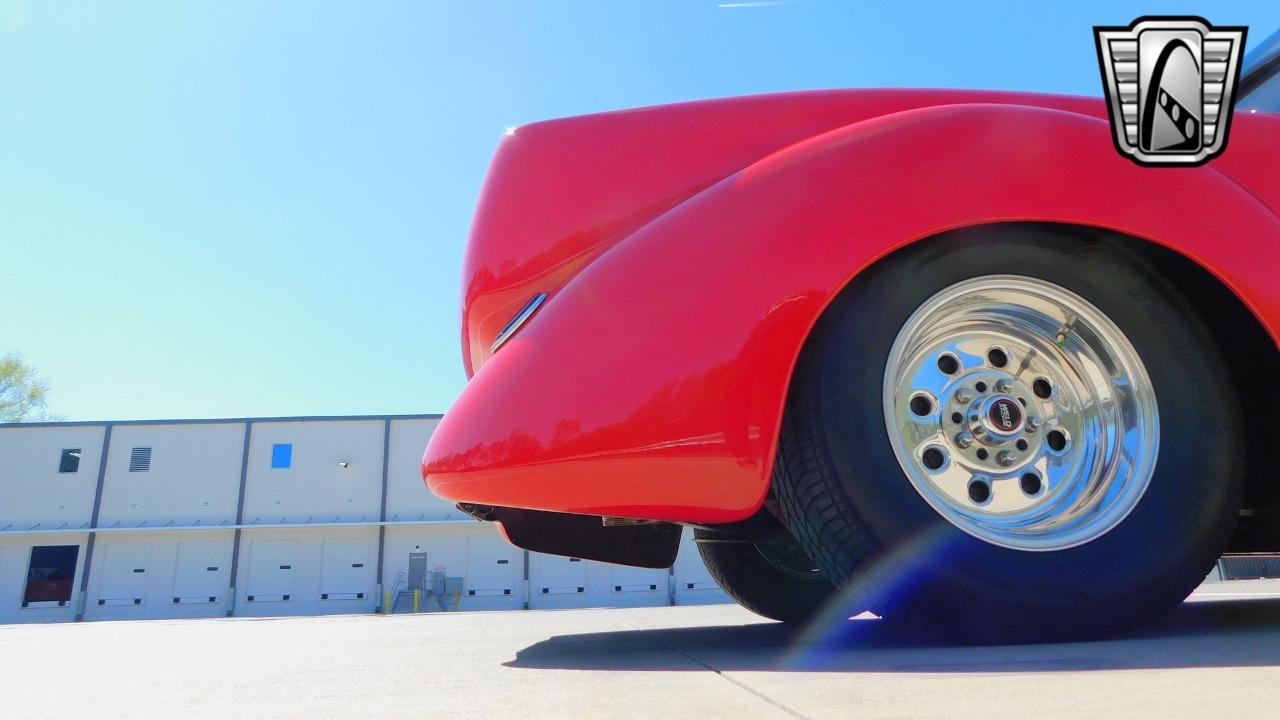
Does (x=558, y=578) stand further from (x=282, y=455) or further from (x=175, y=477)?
(x=175, y=477)

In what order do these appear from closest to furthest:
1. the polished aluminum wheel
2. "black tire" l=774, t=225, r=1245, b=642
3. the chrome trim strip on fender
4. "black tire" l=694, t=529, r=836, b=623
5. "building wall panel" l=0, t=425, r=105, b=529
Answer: "black tire" l=774, t=225, r=1245, b=642
the polished aluminum wheel
the chrome trim strip on fender
"black tire" l=694, t=529, r=836, b=623
"building wall panel" l=0, t=425, r=105, b=529

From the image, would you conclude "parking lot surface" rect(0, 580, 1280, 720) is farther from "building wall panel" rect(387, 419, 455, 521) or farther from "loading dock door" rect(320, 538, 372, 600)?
"loading dock door" rect(320, 538, 372, 600)

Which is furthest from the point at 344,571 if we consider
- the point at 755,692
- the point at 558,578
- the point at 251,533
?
the point at 755,692

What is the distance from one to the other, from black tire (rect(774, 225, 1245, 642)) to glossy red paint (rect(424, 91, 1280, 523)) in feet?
0.27

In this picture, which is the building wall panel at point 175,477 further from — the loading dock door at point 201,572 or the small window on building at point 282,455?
the small window on building at point 282,455

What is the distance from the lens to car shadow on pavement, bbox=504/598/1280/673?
1.34 meters

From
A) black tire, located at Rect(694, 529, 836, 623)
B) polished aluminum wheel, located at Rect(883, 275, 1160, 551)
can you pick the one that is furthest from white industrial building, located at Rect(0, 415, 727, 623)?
polished aluminum wheel, located at Rect(883, 275, 1160, 551)

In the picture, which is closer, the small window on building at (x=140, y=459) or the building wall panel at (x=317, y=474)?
the building wall panel at (x=317, y=474)

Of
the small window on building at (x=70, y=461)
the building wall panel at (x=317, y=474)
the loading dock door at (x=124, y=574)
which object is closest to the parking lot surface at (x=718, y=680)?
the building wall panel at (x=317, y=474)

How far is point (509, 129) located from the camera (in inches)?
93.1

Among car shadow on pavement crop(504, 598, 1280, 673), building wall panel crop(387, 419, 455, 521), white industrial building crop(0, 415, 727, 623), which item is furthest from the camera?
building wall panel crop(387, 419, 455, 521)

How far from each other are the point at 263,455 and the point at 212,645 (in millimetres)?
21498

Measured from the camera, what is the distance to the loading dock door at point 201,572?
2094cm

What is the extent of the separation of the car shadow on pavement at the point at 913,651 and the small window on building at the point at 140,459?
2426cm
